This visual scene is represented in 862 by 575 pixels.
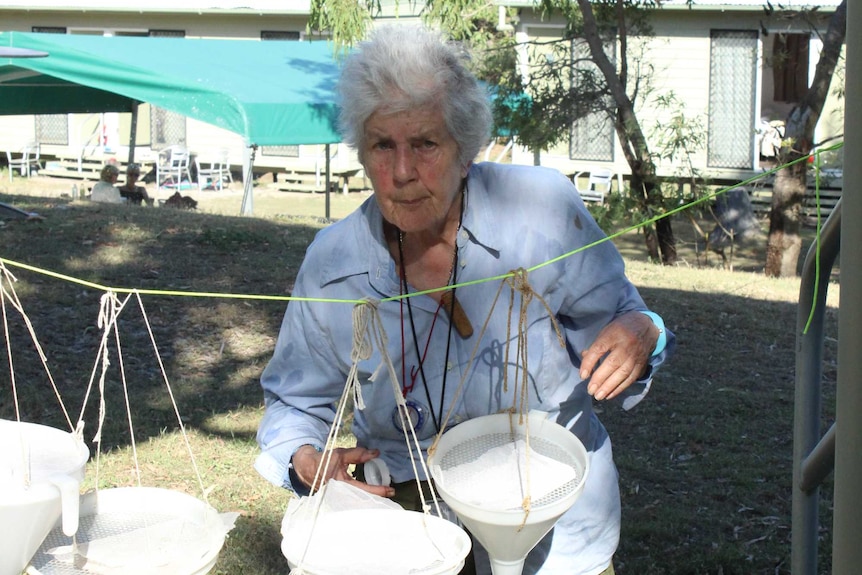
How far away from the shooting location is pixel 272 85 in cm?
1024

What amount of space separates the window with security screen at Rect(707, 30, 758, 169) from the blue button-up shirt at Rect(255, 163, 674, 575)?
49.0 feet

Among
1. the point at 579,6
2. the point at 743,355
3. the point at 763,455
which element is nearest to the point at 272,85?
the point at 579,6

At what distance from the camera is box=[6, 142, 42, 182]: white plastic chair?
19.9m

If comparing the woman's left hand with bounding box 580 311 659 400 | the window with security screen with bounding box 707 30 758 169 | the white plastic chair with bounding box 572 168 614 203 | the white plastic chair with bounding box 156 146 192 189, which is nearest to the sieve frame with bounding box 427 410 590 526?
the woman's left hand with bounding box 580 311 659 400

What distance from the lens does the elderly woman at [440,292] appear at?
1910 mm

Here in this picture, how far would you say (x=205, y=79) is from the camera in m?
9.78

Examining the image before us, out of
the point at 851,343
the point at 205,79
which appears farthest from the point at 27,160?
the point at 851,343

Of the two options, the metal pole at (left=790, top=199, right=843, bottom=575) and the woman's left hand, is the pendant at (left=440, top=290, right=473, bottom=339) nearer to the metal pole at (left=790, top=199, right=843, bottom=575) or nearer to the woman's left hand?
the woman's left hand

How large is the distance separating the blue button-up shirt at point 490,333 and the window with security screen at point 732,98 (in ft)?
49.0

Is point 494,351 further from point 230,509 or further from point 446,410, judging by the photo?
point 230,509

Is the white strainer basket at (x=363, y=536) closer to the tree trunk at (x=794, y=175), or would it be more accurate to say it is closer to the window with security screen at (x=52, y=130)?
the tree trunk at (x=794, y=175)

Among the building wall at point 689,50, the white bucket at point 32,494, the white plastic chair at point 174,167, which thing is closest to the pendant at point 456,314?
the white bucket at point 32,494

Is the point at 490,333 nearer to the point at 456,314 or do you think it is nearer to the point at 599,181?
the point at 456,314

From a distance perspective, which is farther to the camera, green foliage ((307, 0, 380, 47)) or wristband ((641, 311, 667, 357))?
green foliage ((307, 0, 380, 47))
